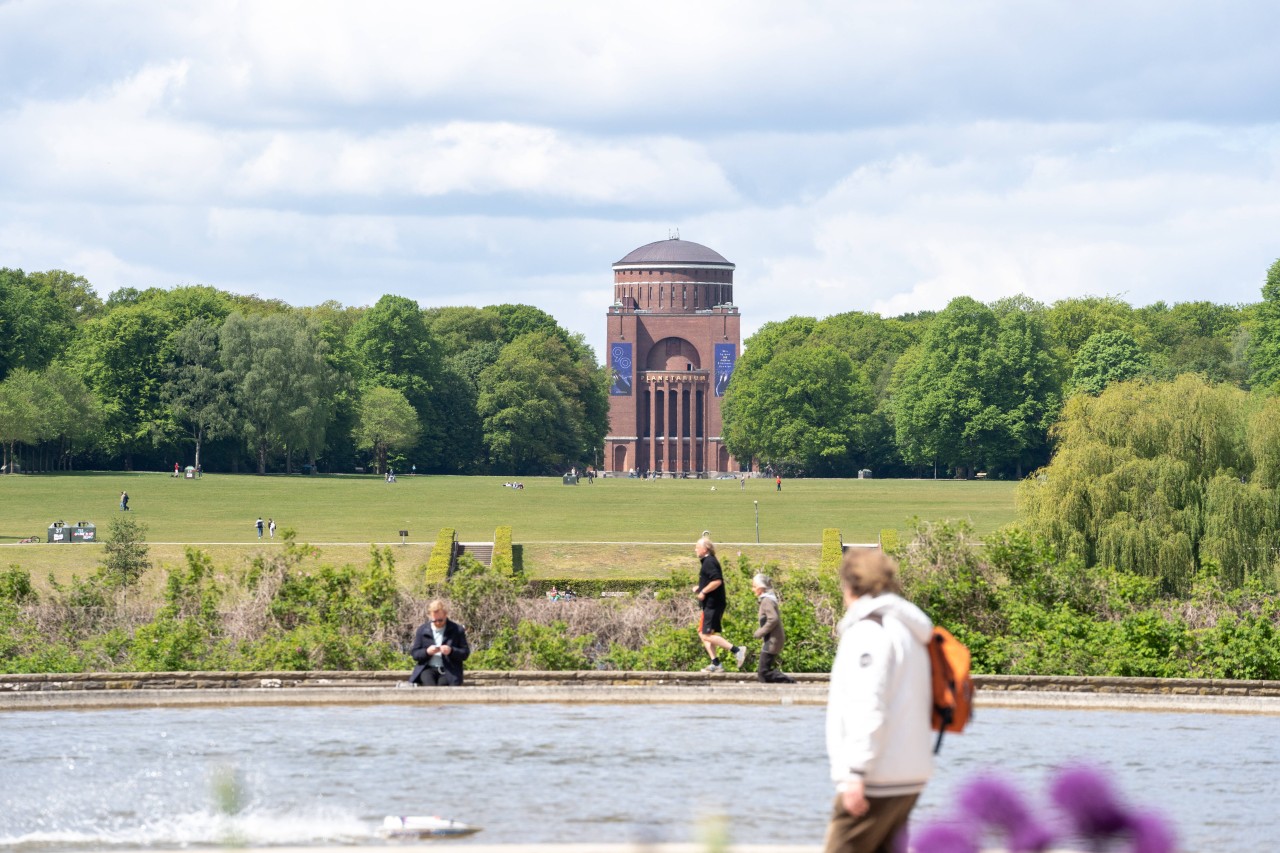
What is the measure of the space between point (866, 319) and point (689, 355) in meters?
26.4

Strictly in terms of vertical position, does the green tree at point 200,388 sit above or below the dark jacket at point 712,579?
above

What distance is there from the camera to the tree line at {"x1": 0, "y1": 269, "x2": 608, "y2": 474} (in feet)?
303

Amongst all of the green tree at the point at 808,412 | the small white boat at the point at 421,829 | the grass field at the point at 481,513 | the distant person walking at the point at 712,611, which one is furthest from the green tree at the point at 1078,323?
the small white boat at the point at 421,829

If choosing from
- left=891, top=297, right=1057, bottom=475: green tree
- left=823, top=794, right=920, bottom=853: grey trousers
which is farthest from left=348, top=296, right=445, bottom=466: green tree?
left=823, top=794, right=920, bottom=853: grey trousers

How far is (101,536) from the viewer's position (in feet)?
163

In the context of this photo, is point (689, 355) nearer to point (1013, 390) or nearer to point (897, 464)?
point (897, 464)

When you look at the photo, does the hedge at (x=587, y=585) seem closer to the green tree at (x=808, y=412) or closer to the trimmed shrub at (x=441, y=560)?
the trimmed shrub at (x=441, y=560)

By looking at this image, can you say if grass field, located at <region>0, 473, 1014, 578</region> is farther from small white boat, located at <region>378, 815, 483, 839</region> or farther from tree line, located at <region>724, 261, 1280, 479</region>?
small white boat, located at <region>378, 815, 483, 839</region>

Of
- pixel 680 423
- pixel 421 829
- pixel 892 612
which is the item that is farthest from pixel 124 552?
pixel 680 423

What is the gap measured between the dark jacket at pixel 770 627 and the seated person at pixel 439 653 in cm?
294

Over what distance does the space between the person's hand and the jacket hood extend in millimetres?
569

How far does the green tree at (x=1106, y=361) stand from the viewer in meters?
97.8

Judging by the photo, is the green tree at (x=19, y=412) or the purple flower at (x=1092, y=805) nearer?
the purple flower at (x=1092, y=805)

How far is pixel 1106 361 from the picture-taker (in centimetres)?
9938
